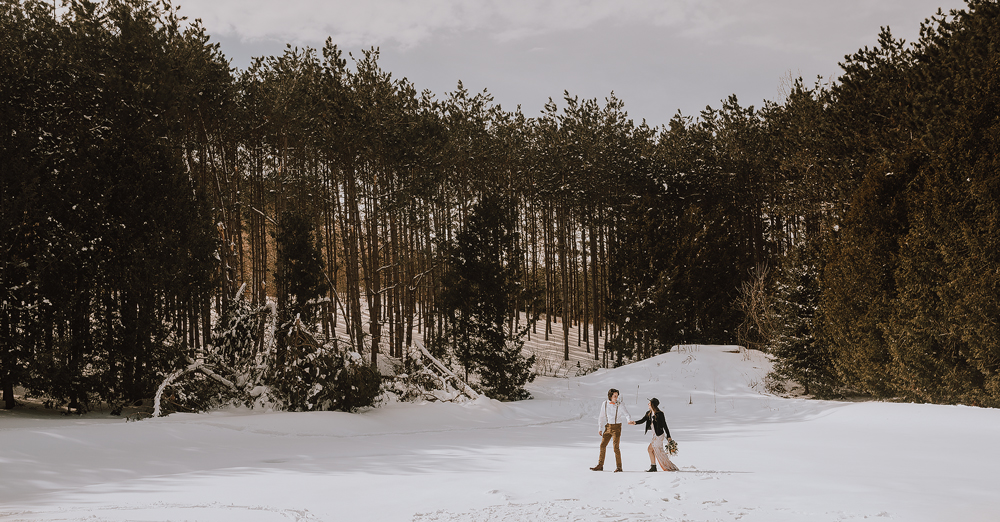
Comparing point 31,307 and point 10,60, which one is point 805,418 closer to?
point 31,307

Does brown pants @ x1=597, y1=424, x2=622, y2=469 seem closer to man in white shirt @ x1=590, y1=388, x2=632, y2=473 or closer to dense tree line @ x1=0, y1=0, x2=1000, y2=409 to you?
man in white shirt @ x1=590, y1=388, x2=632, y2=473

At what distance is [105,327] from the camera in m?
14.7

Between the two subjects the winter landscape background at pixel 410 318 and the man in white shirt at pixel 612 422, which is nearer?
the winter landscape background at pixel 410 318

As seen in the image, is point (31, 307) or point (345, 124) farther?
point (345, 124)

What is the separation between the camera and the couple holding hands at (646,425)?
30.5 feet

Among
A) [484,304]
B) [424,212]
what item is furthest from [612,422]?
[424,212]

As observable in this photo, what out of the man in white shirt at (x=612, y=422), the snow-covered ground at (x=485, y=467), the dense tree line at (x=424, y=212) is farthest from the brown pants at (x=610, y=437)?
the dense tree line at (x=424, y=212)

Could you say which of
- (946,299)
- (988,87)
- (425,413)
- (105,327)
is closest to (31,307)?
(105,327)

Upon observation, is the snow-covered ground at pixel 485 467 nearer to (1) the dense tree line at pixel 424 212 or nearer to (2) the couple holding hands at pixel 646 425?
(2) the couple holding hands at pixel 646 425

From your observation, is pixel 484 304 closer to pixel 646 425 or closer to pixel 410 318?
pixel 410 318

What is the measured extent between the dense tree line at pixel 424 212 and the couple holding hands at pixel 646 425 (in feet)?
25.0

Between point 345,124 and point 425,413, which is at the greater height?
point 345,124

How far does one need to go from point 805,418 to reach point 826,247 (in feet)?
19.8

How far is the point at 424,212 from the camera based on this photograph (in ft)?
95.0
